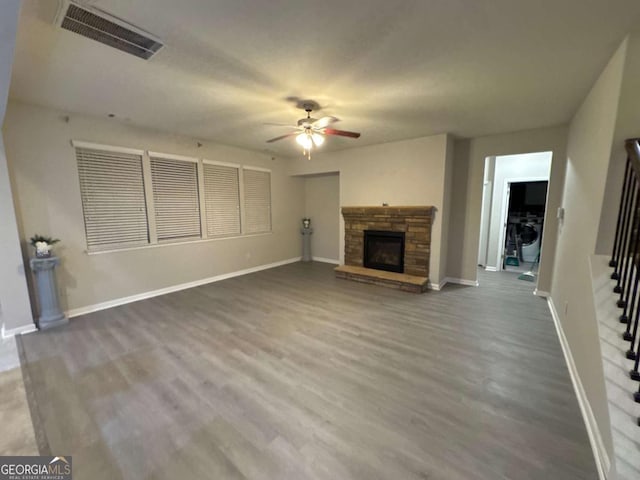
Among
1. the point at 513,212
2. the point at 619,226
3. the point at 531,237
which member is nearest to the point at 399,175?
the point at 619,226

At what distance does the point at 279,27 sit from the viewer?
1816 mm

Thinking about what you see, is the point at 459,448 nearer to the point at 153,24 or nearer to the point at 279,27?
the point at 279,27

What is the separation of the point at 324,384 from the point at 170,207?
3960 millimetres

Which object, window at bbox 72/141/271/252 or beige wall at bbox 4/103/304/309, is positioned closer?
beige wall at bbox 4/103/304/309

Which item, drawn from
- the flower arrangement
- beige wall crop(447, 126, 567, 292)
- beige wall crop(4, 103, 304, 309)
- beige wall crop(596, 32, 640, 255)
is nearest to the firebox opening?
beige wall crop(447, 126, 567, 292)

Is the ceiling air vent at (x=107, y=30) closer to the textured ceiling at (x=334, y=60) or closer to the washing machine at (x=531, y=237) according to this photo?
the textured ceiling at (x=334, y=60)

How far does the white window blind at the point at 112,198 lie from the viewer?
3695mm

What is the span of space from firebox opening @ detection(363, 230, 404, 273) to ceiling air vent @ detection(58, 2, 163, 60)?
4.35 meters

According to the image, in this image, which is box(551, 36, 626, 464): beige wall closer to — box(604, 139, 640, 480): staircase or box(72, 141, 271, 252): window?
box(604, 139, 640, 480): staircase

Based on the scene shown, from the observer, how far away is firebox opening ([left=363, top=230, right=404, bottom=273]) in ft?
16.9

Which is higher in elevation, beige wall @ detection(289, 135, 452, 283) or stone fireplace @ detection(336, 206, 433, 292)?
beige wall @ detection(289, 135, 452, 283)

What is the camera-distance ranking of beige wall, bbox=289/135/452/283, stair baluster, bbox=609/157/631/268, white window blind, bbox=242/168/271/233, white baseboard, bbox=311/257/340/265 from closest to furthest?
stair baluster, bbox=609/157/631/268, beige wall, bbox=289/135/452/283, white window blind, bbox=242/168/271/233, white baseboard, bbox=311/257/340/265

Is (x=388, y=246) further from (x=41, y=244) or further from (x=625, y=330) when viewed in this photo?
(x=41, y=244)

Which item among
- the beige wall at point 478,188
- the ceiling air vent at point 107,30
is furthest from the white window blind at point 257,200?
the beige wall at point 478,188
